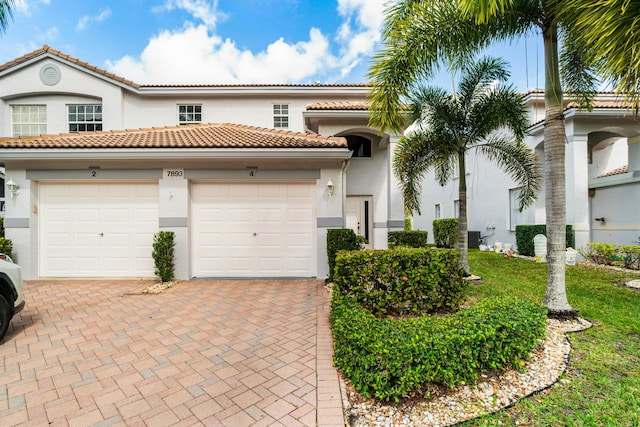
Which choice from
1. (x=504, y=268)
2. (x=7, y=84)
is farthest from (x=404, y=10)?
(x=7, y=84)

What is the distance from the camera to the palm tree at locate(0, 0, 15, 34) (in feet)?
15.4

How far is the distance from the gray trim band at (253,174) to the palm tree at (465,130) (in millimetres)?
2661

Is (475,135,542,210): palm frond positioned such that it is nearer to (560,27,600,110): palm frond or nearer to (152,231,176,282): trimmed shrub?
(560,27,600,110): palm frond

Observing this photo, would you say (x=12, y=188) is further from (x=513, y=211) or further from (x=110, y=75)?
(x=513, y=211)

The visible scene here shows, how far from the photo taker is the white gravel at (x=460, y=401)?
2486mm

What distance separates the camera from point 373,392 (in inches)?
108

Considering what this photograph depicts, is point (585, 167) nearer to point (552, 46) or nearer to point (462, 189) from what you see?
point (462, 189)

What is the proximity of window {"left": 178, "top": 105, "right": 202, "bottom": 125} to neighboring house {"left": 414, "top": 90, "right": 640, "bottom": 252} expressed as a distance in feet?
46.0

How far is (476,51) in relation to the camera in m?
5.71

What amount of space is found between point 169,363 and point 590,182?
1576 cm

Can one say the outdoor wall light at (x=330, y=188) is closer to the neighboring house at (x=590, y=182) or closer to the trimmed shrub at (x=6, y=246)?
the neighboring house at (x=590, y=182)

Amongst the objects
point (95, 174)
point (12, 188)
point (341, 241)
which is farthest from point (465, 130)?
point (12, 188)

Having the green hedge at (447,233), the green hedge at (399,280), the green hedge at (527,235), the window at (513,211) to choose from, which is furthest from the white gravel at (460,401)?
the window at (513,211)

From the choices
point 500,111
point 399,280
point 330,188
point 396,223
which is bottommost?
point 399,280
